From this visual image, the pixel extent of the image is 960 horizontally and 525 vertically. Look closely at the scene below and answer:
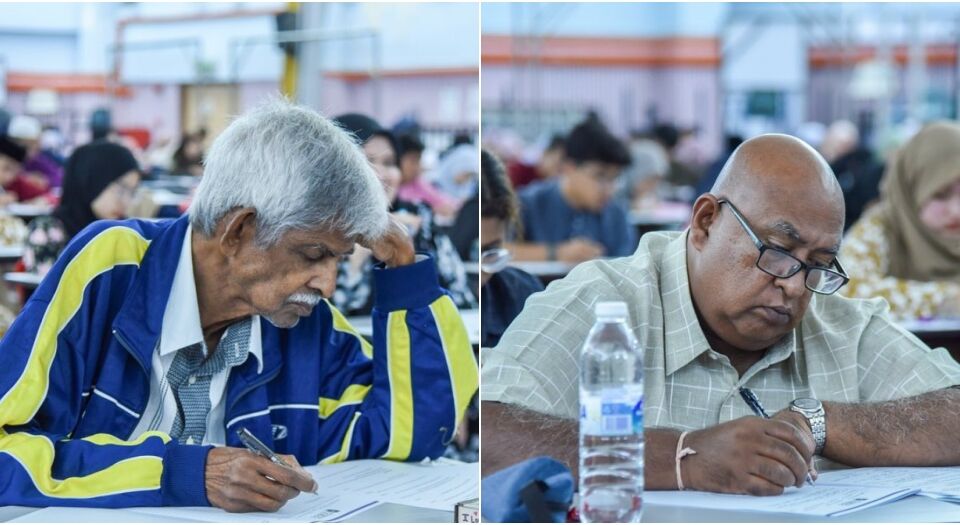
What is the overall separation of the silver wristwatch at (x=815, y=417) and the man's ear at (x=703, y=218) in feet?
0.95

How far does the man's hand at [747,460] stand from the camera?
1562mm

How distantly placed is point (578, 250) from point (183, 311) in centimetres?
387

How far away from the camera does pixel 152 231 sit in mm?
1854

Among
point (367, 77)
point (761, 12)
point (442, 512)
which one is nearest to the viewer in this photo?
point (442, 512)

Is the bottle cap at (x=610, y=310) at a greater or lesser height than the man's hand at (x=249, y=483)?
greater

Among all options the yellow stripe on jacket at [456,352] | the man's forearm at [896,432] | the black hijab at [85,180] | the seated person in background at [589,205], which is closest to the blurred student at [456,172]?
the seated person in background at [589,205]

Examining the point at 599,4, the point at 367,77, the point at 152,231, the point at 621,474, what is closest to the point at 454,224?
the point at 152,231

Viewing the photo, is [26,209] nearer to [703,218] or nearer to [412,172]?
[412,172]

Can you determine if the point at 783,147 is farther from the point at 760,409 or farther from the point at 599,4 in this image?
the point at 599,4

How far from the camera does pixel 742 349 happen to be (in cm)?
187

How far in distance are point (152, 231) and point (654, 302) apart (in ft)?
2.69

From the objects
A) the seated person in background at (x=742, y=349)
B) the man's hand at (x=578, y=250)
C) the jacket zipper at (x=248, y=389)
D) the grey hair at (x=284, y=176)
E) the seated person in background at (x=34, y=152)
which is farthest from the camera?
the seated person in background at (x=34, y=152)

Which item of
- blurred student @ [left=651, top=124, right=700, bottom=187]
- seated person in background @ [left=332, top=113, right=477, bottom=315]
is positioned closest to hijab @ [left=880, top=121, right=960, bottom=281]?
seated person in background @ [left=332, top=113, right=477, bottom=315]

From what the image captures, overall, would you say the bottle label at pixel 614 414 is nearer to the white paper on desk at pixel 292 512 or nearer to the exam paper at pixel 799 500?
the exam paper at pixel 799 500
